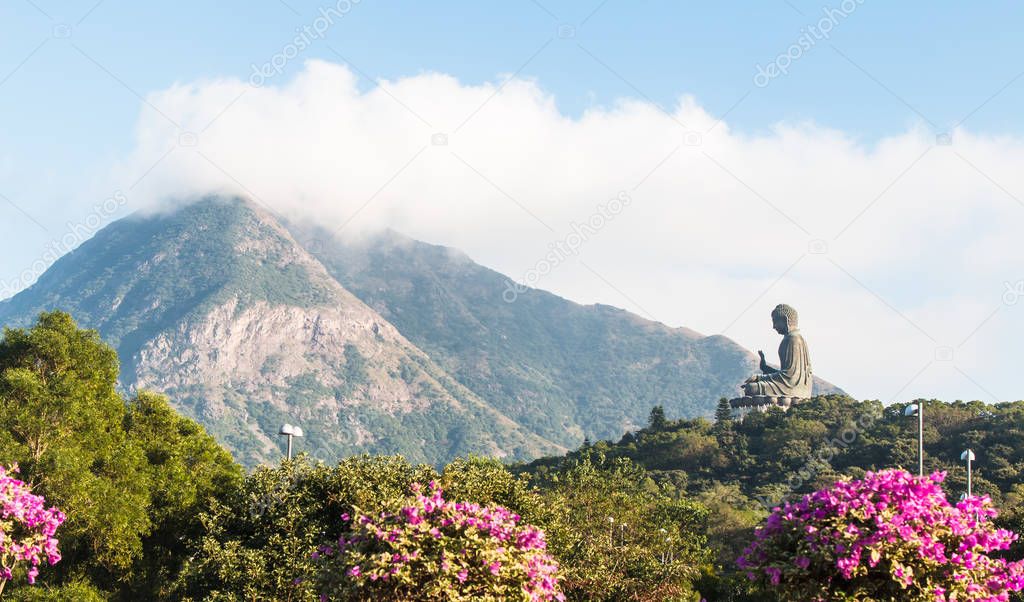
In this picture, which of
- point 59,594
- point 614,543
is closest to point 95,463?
point 59,594

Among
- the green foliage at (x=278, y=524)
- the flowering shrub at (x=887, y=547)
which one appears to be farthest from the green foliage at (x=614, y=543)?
the flowering shrub at (x=887, y=547)

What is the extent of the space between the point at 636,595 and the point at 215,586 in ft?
36.5

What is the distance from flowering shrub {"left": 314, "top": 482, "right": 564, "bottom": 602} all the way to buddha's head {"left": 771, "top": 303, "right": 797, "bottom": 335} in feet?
290

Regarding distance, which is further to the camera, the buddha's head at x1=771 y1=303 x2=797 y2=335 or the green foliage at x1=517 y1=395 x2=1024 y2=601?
the buddha's head at x1=771 y1=303 x2=797 y2=335

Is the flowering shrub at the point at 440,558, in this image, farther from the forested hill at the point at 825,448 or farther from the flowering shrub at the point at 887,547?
the forested hill at the point at 825,448

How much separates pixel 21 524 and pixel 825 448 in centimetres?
7204

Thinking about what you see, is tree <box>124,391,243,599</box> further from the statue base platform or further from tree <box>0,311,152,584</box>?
the statue base platform

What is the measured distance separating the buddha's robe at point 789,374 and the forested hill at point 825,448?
8.18 feet

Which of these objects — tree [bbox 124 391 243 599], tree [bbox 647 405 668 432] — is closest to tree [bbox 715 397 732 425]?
tree [bbox 647 405 668 432]

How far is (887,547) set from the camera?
13.2 meters

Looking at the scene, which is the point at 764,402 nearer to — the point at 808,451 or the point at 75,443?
the point at 808,451

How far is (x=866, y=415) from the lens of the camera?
87.0 m

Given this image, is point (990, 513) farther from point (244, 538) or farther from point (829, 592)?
point (244, 538)

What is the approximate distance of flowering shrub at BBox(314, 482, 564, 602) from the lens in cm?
1445
